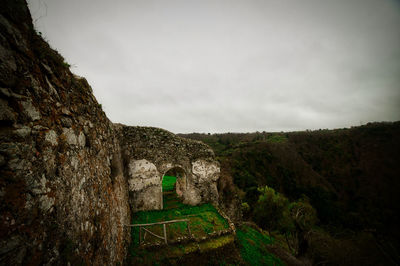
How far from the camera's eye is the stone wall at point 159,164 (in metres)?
8.72

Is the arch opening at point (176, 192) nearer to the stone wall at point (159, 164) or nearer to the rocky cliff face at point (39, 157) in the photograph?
the stone wall at point (159, 164)

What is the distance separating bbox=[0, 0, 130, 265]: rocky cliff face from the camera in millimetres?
1373

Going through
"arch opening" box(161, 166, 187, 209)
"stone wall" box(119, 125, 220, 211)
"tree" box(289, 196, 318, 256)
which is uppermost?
"stone wall" box(119, 125, 220, 211)

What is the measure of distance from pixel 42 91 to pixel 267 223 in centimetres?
2320

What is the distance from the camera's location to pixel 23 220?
1.43 metres

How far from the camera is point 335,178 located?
2881 cm

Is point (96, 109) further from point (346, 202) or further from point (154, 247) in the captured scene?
point (346, 202)

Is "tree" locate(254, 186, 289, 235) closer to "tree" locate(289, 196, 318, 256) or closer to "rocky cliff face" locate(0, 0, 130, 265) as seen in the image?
"tree" locate(289, 196, 318, 256)

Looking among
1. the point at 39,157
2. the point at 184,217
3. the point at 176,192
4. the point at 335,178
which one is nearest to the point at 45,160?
the point at 39,157

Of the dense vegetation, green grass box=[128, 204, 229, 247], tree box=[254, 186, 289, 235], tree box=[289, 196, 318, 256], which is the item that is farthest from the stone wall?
tree box=[254, 186, 289, 235]

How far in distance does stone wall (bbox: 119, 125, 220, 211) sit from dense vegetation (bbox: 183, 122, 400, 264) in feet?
16.4

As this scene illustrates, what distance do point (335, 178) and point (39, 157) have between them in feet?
133

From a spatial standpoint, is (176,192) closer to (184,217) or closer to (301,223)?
(184,217)

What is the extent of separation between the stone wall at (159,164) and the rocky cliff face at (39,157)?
5.96 m
